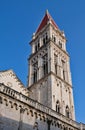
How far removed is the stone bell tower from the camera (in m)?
30.9

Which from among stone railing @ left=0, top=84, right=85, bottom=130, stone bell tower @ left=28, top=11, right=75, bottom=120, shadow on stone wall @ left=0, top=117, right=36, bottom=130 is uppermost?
stone bell tower @ left=28, top=11, right=75, bottom=120

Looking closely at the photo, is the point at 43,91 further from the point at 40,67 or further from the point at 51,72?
the point at 40,67

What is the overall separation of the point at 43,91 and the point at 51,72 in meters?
2.94

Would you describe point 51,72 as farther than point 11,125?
Yes

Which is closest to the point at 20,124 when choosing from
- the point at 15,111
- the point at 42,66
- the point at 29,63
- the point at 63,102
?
the point at 15,111

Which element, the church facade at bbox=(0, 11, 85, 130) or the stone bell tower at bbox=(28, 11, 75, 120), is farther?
the stone bell tower at bbox=(28, 11, 75, 120)

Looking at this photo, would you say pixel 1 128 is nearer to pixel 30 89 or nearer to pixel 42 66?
pixel 30 89

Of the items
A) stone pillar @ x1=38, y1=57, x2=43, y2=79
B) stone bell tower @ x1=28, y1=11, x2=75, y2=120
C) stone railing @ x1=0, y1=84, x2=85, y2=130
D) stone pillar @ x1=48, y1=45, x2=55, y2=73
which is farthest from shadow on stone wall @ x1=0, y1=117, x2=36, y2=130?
stone pillar @ x1=38, y1=57, x2=43, y2=79

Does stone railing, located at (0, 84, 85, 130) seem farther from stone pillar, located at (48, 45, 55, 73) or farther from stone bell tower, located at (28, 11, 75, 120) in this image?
stone pillar, located at (48, 45, 55, 73)

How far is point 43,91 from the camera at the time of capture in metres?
31.7

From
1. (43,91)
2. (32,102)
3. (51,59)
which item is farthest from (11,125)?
(51,59)

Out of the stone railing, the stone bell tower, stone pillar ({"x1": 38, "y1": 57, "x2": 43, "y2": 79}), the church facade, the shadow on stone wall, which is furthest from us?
stone pillar ({"x1": 38, "y1": 57, "x2": 43, "y2": 79})

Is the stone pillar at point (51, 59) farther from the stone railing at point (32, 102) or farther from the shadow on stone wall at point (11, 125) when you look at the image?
the shadow on stone wall at point (11, 125)

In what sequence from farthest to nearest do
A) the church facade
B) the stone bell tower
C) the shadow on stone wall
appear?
the stone bell tower < the church facade < the shadow on stone wall
